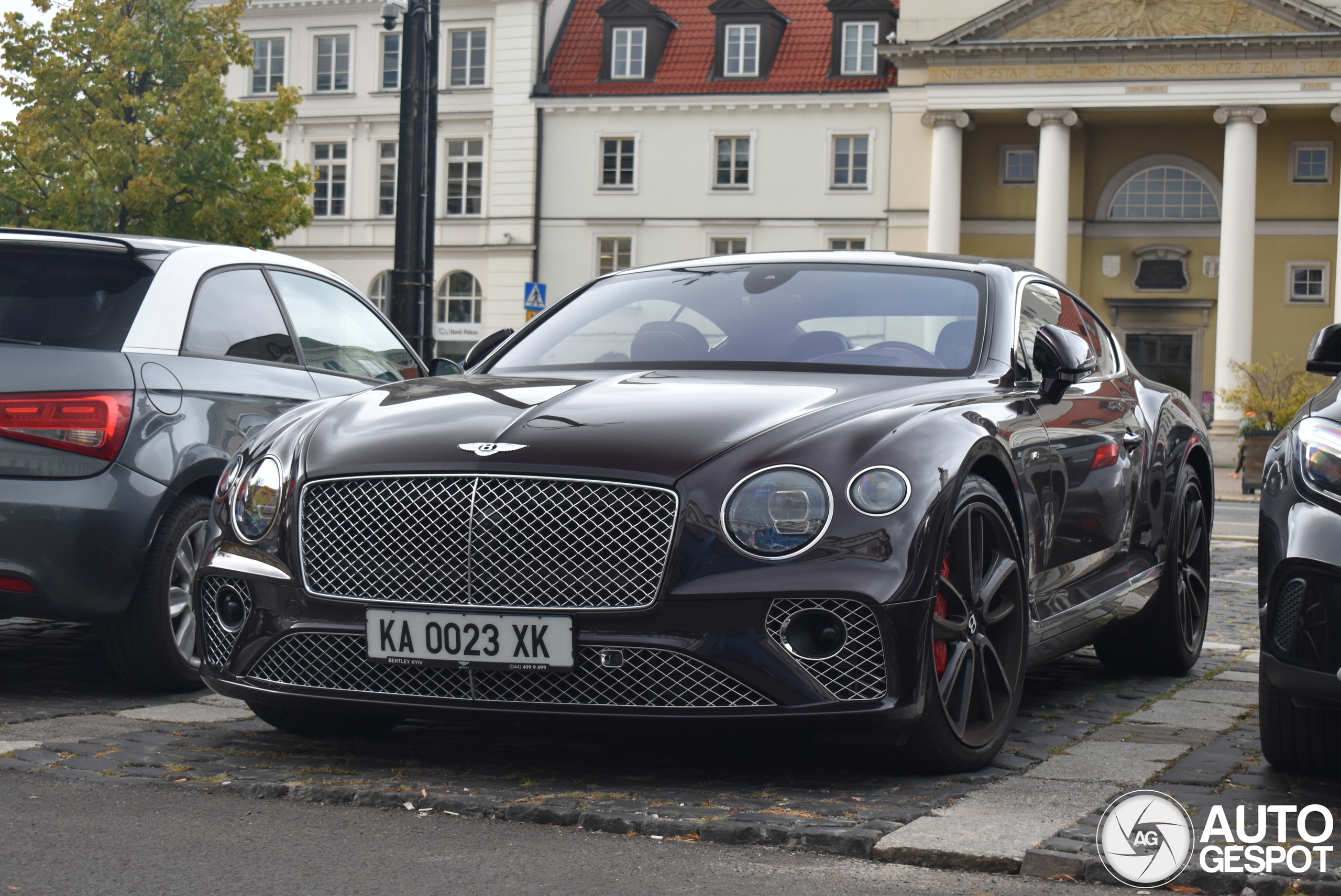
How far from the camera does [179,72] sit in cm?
3216

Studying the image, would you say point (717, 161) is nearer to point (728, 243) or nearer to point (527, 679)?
point (728, 243)

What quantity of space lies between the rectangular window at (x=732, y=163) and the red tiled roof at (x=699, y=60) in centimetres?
135

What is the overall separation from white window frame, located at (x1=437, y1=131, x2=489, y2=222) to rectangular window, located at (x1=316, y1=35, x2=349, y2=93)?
11.6ft

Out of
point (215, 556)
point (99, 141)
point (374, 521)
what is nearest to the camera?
point (374, 521)

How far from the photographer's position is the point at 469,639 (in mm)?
4160

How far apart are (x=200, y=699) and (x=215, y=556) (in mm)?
1468

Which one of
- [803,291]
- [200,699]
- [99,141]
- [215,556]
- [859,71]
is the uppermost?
[859,71]

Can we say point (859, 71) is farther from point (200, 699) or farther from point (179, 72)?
point (200, 699)

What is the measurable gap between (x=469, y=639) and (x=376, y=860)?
2.39ft

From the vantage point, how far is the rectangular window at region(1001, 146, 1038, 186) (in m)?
45.8

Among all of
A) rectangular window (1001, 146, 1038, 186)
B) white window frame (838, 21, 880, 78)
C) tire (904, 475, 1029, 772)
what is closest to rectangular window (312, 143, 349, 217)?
white window frame (838, 21, 880, 78)

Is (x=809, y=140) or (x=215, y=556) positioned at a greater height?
(x=809, y=140)

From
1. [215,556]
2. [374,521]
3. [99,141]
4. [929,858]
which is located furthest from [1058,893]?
[99,141]

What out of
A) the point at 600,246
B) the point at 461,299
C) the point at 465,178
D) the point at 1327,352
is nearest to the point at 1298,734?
the point at 1327,352
